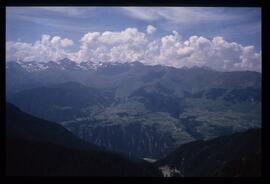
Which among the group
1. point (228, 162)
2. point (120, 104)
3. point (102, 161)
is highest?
point (120, 104)

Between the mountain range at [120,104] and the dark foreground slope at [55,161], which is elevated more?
the mountain range at [120,104]

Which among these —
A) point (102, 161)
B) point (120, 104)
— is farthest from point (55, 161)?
point (120, 104)

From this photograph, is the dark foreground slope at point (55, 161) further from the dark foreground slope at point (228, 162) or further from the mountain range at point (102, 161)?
the dark foreground slope at point (228, 162)

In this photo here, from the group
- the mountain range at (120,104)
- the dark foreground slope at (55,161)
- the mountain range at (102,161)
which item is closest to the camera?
the dark foreground slope at (55,161)

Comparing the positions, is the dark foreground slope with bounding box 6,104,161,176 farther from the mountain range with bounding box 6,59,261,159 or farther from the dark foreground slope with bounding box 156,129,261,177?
the dark foreground slope with bounding box 156,129,261,177

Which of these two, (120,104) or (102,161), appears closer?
(102,161)

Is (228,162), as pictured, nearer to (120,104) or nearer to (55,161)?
(120,104)

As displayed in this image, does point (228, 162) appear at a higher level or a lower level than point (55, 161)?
lower

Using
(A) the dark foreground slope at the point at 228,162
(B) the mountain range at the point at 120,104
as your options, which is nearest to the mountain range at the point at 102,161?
(A) the dark foreground slope at the point at 228,162

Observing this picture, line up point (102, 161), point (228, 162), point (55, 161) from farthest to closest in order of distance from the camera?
point (228, 162) < point (102, 161) < point (55, 161)

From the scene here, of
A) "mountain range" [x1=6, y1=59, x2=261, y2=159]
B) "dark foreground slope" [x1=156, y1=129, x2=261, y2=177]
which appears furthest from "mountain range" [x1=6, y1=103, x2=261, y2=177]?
"mountain range" [x1=6, y1=59, x2=261, y2=159]

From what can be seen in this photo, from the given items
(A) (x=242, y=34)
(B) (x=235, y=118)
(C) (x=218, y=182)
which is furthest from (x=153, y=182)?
(B) (x=235, y=118)
